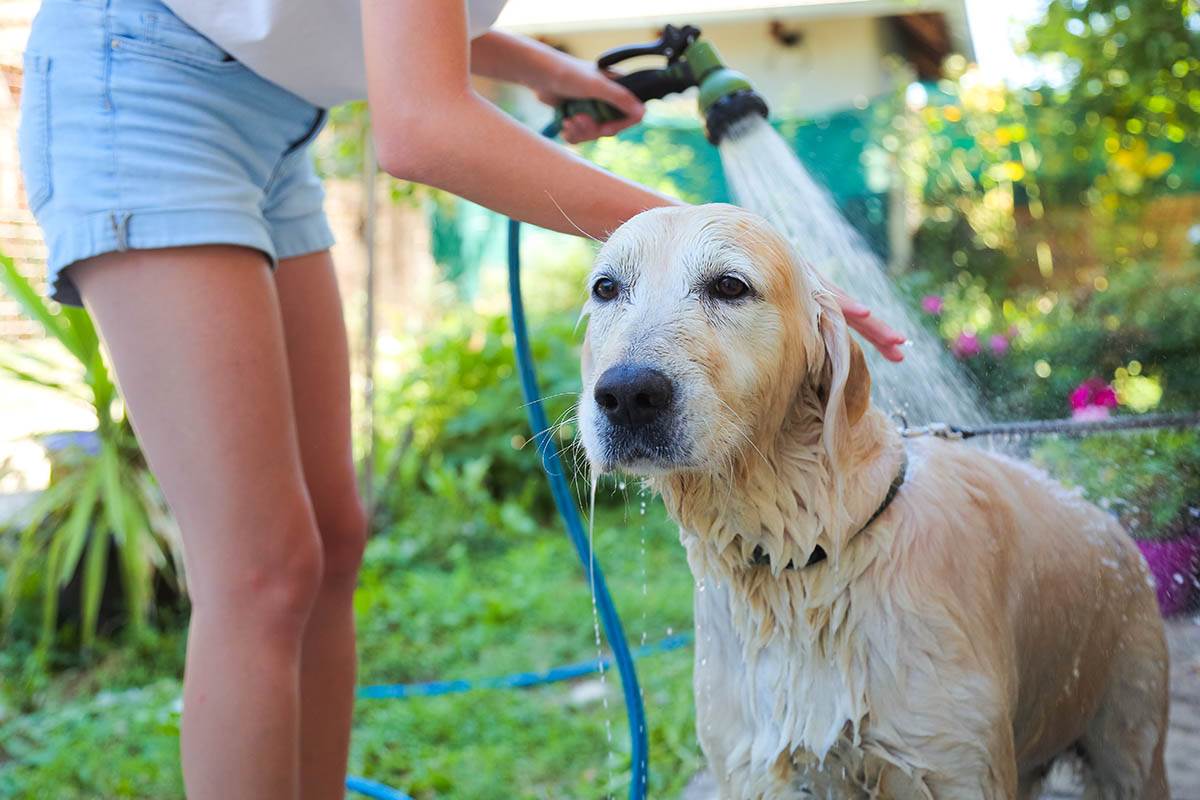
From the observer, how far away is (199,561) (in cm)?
183

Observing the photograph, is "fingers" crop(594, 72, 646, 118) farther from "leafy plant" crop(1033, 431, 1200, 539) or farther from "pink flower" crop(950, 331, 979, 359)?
"pink flower" crop(950, 331, 979, 359)

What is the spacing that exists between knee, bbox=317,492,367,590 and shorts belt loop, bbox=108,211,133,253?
70 centimetres

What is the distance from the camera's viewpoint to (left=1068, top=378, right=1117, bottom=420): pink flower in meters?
4.15

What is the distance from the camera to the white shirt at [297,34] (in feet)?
5.98

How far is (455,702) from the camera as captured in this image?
3.93m

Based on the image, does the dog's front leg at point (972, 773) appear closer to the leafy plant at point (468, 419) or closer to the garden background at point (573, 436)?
the garden background at point (573, 436)

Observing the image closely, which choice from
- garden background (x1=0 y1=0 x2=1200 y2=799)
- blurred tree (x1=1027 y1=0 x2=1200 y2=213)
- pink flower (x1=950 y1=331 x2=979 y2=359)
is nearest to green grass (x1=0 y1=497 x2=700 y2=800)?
garden background (x1=0 y1=0 x2=1200 y2=799)

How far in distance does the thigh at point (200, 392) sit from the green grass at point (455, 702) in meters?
1.30

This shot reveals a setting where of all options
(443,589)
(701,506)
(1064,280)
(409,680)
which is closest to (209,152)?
(701,506)

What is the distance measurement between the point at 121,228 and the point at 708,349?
0.97m

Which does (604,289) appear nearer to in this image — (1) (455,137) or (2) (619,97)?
(1) (455,137)

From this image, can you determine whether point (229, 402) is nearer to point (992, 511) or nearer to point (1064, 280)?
point (992, 511)

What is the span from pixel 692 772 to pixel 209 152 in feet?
7.37

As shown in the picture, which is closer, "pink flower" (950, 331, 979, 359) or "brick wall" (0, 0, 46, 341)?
"pink flower" (950, 331, 979, 359)
